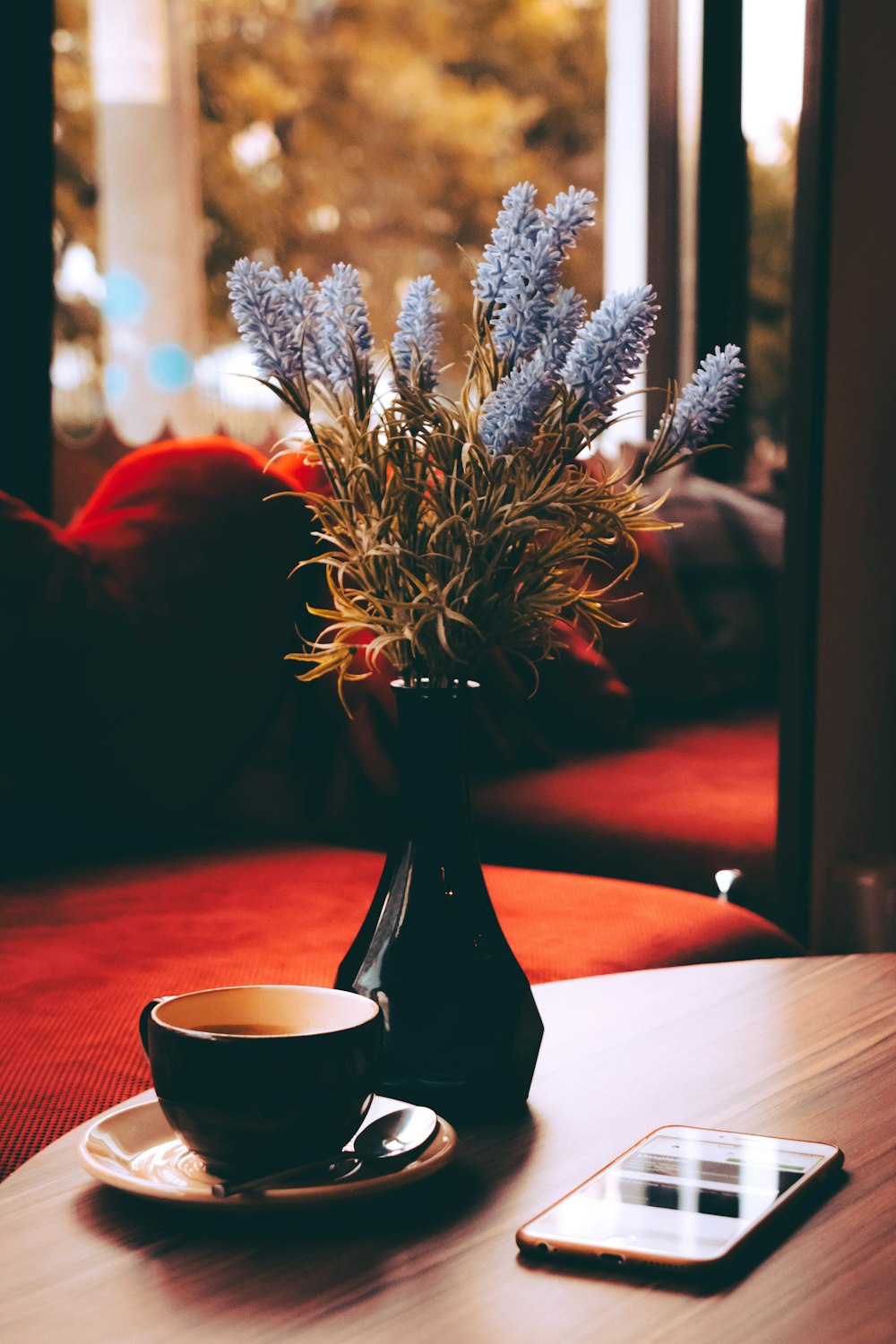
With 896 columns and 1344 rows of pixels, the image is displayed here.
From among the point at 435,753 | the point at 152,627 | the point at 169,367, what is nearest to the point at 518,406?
the point at 435,753

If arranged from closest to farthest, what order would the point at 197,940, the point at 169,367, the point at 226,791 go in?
the point at 197,940 < the point at 226,791 < the point at 169,367

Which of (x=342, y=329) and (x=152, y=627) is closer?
(x=342, y=329)

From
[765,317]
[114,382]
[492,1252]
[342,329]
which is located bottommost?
[492,1252]

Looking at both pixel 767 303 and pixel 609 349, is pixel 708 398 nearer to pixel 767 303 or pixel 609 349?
pixel 609 349

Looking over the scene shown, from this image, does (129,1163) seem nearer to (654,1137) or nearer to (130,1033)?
(654,1137)

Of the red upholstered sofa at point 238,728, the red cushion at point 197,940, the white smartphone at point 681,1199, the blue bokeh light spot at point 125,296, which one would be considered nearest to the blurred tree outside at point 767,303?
the red upholstered sofa at point 238,728

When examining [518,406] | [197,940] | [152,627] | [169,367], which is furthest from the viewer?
[169,367]

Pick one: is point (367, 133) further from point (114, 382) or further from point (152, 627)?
point (152, 627)

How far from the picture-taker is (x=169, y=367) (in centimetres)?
447

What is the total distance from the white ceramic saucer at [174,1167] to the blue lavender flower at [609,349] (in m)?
0.37

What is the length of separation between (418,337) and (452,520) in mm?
115

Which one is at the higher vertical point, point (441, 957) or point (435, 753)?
point (435, 753)

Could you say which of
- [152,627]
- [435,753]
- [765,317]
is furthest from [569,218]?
[765,317]

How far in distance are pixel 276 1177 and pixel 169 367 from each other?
4089 millimetres
